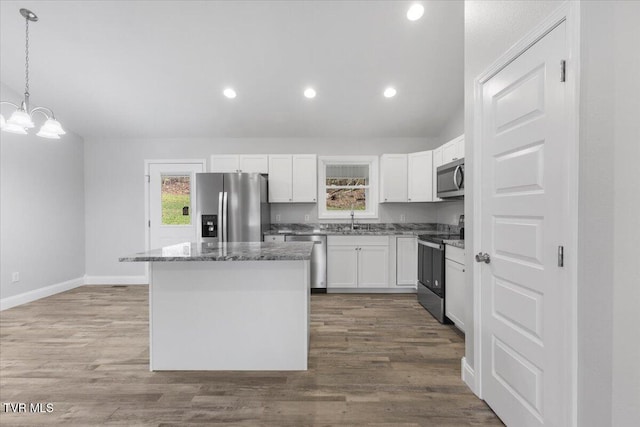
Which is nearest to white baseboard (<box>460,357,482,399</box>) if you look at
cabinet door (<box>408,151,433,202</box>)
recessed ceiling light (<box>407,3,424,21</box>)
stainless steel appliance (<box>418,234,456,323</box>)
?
stainless steel appliance (<box>418,234,456,323</box>)

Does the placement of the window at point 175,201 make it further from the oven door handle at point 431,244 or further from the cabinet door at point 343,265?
the oven door handle at point 431,244

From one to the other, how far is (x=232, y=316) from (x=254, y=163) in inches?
120

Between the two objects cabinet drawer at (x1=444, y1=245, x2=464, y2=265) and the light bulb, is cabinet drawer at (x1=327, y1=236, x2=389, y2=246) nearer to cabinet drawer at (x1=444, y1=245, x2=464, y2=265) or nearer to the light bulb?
cabinet drawer at (x1=444, y1=245, x2=464, y2=265)

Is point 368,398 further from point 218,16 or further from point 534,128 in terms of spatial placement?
point 218,16

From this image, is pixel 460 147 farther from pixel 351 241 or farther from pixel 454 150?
pixel 351 241

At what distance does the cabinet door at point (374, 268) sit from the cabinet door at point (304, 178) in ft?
4.04

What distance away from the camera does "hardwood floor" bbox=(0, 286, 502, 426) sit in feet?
6.17

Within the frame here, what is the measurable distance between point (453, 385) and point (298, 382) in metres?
1.09

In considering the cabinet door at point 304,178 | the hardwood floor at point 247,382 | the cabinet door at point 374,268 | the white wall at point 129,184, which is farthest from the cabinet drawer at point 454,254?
the cabinet door at point 304,178

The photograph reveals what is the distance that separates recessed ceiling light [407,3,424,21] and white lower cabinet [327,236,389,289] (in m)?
2.78

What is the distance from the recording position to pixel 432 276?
3.74 meters

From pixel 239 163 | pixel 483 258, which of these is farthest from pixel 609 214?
pixel 239 163

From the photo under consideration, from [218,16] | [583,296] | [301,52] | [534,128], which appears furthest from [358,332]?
[218,16]

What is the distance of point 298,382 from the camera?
2240 mm
